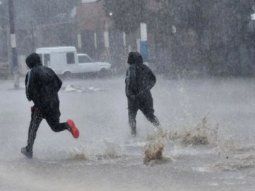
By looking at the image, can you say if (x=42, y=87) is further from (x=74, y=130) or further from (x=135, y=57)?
(x=135, y=57)

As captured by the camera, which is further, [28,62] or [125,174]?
[28,62]

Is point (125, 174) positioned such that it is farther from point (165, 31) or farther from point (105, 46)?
point (105, 46)

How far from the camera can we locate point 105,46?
4872 centimetres

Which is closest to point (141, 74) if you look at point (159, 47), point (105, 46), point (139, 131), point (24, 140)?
point (139, 131)

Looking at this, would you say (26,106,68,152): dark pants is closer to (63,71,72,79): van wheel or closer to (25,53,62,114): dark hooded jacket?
(25,53,62,114): dark hooded jacket

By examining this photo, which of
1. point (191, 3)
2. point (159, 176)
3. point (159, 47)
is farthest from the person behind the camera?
point (159, 47)

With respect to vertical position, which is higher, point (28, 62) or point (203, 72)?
point (28, 62)

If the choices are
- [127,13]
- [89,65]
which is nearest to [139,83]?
[127,13]

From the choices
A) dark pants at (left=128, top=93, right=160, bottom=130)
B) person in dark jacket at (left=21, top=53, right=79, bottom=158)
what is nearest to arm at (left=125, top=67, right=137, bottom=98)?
dark pants at (left=128, top=93, right=160, bottom=130)

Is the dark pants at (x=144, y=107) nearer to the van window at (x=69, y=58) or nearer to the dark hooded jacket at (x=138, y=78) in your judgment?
the dark hooded jacket at (x=138, y=78)

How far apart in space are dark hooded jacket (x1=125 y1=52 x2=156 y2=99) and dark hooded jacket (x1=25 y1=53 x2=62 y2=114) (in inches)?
79.5

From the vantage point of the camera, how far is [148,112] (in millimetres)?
11922

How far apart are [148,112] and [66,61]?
28.0 metres

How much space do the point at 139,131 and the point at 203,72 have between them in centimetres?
2123
